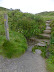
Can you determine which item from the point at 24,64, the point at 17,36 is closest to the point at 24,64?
the point at 24,64

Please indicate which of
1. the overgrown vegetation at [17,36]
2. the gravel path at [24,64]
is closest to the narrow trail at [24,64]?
the gravel path at [24,64]

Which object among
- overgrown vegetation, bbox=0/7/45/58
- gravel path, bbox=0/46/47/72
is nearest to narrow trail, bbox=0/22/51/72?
gravel path, bbox=0/46/47/72

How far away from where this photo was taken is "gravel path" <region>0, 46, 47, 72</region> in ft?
11.8

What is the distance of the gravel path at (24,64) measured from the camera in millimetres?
3599

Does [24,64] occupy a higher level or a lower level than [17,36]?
lower

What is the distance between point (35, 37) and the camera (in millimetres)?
7605

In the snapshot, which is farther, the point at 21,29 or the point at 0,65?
the point at 21,29

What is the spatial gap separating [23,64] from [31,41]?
3225mm

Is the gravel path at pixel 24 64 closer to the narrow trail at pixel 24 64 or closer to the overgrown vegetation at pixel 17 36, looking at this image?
the narrow trail at pixel 24 64

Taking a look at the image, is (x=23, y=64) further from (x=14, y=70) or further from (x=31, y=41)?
(x=31, y=41)

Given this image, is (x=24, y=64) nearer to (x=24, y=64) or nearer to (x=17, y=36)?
(x=24, y=64)

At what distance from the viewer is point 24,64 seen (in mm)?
3951

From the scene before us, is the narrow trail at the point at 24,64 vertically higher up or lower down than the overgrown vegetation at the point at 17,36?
lower down

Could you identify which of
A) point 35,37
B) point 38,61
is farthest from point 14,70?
point 35,37
